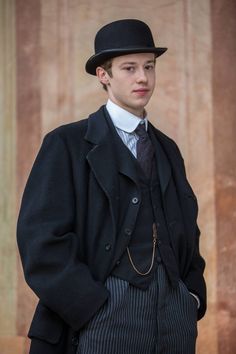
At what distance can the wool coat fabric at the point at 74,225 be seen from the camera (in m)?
2.20

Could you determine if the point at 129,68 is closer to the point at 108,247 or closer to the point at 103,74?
the point at 103,74

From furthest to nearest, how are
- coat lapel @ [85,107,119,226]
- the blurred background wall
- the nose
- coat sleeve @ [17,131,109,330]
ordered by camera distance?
the blurred background wall < the nose < coat lapel @ [85,107,119,226] < coat sleeve @ [17,131,109,330]

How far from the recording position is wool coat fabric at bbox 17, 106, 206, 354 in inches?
86.4

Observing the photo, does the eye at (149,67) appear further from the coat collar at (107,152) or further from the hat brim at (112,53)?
the coat collar at (107,152)

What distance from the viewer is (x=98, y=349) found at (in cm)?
222

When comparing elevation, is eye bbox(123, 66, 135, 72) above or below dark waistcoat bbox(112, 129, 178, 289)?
above

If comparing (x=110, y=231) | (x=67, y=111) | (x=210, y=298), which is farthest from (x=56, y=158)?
(x=210, y=298)

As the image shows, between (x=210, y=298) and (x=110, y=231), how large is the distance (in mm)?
1922

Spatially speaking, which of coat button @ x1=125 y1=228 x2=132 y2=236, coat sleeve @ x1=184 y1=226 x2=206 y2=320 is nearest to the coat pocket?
coat button @ x1=125 y1=228 x2=132 y2=236

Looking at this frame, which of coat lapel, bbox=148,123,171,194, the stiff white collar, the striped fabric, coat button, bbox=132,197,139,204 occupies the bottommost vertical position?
coat button, bbox=132,197,139,204

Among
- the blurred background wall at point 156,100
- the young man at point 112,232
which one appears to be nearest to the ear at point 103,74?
the young man at point 112,232

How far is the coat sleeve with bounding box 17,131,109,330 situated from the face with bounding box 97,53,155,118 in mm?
362

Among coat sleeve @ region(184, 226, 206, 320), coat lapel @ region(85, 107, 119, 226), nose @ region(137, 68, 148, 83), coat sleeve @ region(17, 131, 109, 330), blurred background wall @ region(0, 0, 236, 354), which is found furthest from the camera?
blurred background wall @ region(0, 0, 236, 354)

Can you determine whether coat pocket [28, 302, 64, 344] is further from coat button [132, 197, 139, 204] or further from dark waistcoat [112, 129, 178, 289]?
coat button [132, 197, 139, 204]
